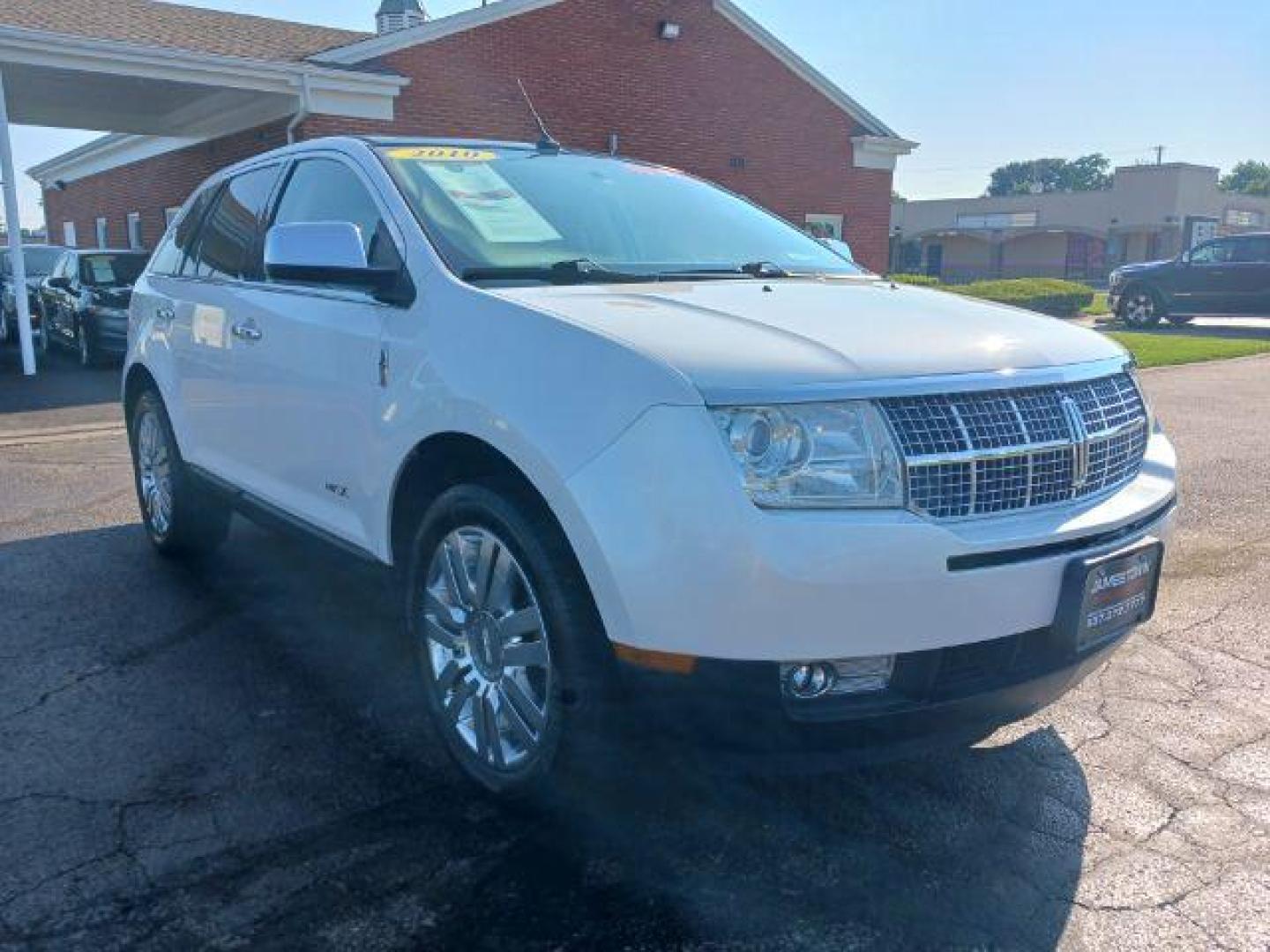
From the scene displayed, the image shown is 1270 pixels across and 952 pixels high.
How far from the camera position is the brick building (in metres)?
15.8

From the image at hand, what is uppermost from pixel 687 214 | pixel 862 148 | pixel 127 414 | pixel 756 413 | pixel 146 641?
pixel 862 148

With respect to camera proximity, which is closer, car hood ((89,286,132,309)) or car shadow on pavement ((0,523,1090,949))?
car shadow on pavement ((0,523,1090,949))

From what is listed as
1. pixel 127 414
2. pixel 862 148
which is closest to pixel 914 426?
pixel 127 414

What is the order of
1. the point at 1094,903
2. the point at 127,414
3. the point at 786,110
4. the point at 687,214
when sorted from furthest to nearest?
→ 1. the point at 786,110
2. the point at 127,414
3. the point at 687,214
4. the point at 1094,903

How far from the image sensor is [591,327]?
2746mm

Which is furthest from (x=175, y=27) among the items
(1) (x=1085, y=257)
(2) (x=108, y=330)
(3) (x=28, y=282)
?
(1) (x=1085, y=257)

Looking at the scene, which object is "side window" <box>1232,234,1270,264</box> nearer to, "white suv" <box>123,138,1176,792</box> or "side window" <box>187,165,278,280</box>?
"white suv" <box>123,138,1176,792</box>

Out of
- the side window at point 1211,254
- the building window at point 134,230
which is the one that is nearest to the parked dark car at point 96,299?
the building window at point 134,230

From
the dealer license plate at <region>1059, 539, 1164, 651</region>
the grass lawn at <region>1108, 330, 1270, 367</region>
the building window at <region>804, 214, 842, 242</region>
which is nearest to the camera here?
the dealer license plate at <region>1059, 539, 1164, 651</region>

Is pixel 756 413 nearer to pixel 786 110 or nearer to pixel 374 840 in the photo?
pixel 374 840

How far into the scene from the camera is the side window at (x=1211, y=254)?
2355cm

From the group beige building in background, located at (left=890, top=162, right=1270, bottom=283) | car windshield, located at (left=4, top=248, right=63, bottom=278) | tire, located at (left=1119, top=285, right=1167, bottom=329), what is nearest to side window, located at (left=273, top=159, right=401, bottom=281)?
car windshield, located at (left=4, top=248, right=63, bottom=278)

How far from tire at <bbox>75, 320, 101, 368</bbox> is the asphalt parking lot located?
10576 millimetres

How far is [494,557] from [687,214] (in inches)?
72.1
